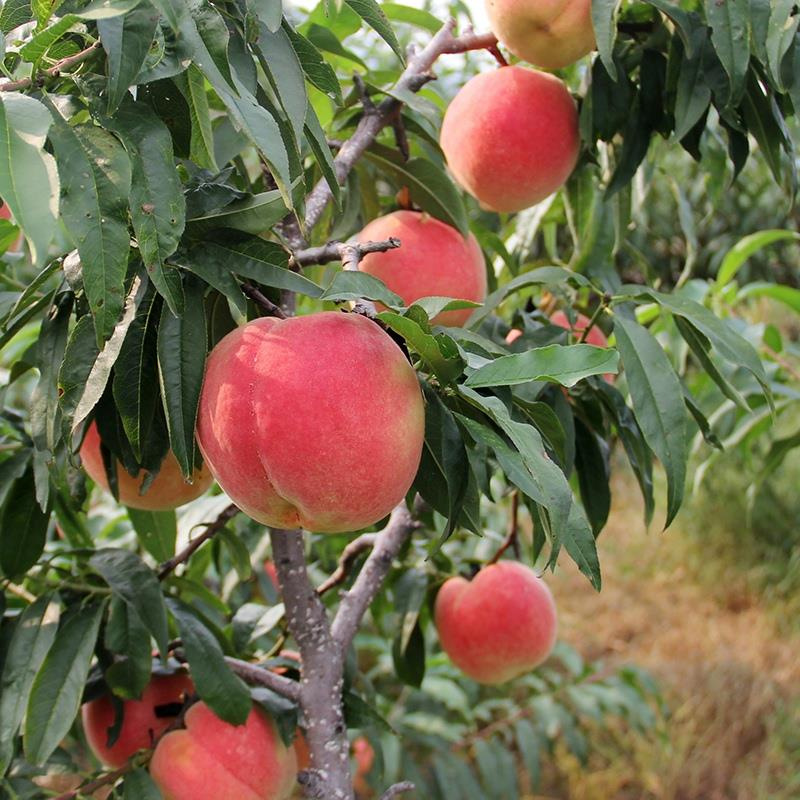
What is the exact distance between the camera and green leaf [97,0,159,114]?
44cm

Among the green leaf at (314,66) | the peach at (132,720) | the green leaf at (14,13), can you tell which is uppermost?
the green leaf at (14,13)

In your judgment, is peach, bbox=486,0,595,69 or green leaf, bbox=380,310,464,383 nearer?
green leaf, bbox=380,310,464,383

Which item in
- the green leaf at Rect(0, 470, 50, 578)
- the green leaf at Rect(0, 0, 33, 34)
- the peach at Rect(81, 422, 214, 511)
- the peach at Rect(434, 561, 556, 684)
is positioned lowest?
the peach at Rect(434, 561, 556, 684)

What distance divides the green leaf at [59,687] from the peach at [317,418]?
0.90ft

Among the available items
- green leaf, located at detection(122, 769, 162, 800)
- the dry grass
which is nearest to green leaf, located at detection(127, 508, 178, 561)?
green leaf, located at detection(122, 769, 162, 800)

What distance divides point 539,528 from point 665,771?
2193 mm

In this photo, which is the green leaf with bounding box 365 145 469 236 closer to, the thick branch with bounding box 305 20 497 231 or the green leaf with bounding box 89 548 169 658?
the thick branch with bounding box 305 20 497 231

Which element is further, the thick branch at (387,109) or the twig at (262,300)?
the thick branch at (387,109)

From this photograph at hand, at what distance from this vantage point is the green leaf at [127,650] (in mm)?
781

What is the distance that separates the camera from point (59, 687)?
0.76 meters

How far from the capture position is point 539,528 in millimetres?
686

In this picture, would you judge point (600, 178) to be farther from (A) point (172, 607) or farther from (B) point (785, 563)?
(B) point (785, 563)

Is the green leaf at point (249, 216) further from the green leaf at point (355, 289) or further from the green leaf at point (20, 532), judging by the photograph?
the green leaf at point (20, 532)

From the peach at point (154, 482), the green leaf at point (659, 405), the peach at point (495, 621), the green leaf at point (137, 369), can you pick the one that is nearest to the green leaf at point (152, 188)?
the green leaf at point (137, 369)
